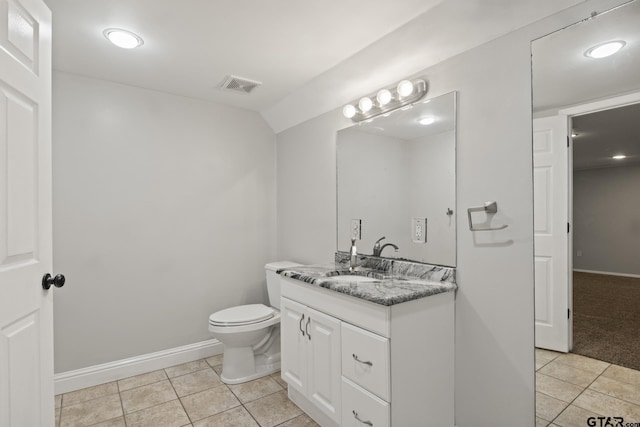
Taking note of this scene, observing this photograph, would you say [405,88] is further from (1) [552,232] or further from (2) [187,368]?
(2) [187,368]

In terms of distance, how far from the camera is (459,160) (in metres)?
1.79

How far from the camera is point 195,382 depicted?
98.7 inches

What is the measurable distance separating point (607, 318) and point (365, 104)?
1684mm

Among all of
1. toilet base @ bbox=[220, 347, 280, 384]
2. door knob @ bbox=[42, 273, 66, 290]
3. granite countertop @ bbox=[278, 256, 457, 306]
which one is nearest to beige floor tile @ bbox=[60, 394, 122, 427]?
toilet base @ bbox=[220, 347, 280, 384]

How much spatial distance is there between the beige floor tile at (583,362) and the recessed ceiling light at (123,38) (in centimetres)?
272

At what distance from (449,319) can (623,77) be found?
1.25 meters

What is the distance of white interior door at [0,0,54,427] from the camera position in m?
1.12

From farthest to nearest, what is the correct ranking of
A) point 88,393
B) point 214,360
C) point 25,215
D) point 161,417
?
point 214,360
point 88,393
point 161,417
point 25,215

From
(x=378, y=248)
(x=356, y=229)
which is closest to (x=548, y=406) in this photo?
(x=378, y=248)

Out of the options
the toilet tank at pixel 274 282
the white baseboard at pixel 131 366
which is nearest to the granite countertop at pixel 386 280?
the toilet tank at pixel 274 282

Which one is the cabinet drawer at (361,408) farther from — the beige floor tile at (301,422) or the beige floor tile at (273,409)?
the beige floor tile at (273,409)

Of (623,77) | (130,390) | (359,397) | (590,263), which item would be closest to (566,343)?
(590,263)

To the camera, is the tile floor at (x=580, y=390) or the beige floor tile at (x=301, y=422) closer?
the tile floor at (x=580, y=390)

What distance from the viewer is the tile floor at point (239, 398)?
1.32 meters
